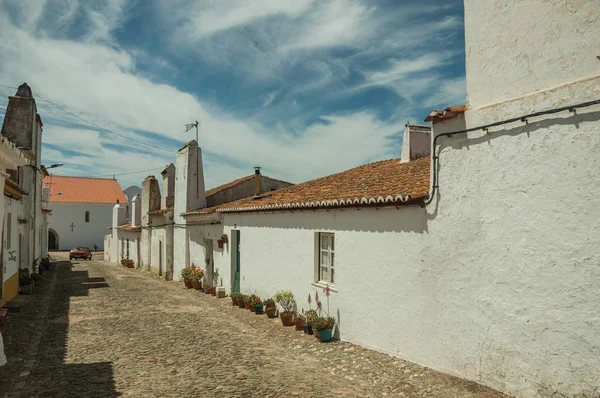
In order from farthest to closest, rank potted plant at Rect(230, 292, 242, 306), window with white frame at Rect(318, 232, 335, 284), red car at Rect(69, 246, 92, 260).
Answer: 1. red car at Rect(69, 246, 92, 260)
2. potted plant at Rect(230, 292, 242, 306)
3. window with white frame at Rect(318, 232, 335, 284)

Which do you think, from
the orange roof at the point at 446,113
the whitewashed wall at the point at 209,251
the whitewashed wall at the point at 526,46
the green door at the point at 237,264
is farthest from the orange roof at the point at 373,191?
the whitewashed wall at the point at 209,251

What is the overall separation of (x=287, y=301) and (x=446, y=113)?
6351 mm

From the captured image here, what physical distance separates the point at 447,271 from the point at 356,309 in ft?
8.19

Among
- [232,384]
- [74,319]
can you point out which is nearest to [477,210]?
[232,384]

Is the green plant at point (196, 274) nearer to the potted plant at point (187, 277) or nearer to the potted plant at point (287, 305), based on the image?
the potted plant at point (187, 277)

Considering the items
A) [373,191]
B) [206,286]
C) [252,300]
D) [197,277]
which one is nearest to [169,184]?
[197,277]

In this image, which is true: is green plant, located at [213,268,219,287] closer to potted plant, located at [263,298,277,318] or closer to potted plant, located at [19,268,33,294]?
potted plant, located at [263,298,277,318]

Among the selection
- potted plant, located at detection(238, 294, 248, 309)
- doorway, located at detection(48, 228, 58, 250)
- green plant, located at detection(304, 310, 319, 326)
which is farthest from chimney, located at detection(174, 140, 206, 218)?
doorway, located at detection(48, 228, 58, 250)

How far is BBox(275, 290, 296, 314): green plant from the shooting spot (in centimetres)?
1091

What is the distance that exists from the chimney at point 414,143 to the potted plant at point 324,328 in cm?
593

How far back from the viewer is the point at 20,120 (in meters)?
18.4

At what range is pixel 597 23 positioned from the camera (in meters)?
5.00

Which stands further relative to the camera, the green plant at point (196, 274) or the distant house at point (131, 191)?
the distant house at point (131, 191)

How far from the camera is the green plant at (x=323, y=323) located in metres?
9.02
